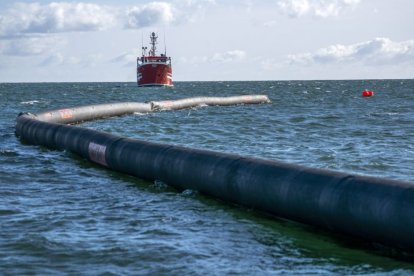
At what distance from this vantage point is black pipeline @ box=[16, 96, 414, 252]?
333 inches

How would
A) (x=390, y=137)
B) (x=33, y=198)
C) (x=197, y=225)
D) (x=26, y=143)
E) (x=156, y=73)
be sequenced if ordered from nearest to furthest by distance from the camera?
(x=197, y=225) < (x=33, y=198) < (x=26, y=143) < (x=390, y=137) < (x=156, y=73)

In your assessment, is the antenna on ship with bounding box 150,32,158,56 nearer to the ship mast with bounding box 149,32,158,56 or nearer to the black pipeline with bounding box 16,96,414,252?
the ship mast with bounding box 149,32,158,56

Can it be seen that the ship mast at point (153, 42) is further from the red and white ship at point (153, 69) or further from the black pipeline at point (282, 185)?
the black pipeline at point (282, 185)

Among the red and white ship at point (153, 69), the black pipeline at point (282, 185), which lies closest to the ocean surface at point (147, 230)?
the black pipeline at point (282, 185)

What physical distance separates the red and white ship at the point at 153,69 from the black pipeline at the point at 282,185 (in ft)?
303

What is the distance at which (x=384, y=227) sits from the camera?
845cm

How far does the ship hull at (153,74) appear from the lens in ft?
363

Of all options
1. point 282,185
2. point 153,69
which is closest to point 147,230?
point 282,185

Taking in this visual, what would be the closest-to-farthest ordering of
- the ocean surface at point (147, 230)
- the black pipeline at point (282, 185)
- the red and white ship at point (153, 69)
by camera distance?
the ocean surface at point (147, 230)
the black pipeline at point (282, 185)
the red and white ship at point (153, 69)

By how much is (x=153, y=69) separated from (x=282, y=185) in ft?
334

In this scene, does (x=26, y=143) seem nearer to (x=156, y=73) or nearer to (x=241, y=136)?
(x=241, y=136)

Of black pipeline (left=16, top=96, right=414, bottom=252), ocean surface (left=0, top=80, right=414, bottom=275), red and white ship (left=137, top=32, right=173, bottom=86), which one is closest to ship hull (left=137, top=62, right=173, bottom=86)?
red and white ship (left=137, top=32, right=173, bottom=86)

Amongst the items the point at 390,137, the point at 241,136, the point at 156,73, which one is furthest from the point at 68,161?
the point at 156,73

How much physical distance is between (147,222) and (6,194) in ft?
12.1
